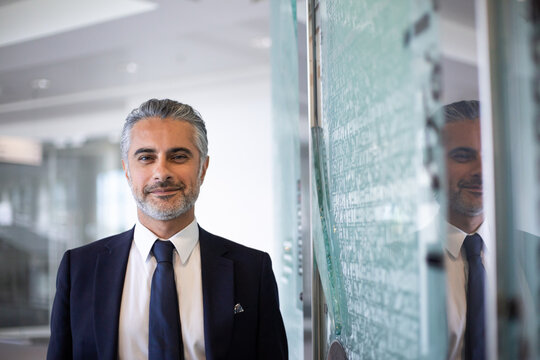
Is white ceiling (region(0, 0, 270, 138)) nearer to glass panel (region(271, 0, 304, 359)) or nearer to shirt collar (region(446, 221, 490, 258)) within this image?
glass panel (region(271, 0, 304, 359))

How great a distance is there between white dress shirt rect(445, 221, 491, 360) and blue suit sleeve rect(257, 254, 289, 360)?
605 mm

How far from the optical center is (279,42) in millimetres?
2334

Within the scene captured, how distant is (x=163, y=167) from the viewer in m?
1.43

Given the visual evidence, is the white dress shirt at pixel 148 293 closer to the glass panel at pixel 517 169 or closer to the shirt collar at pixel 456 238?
the shirt collar at pixel 456 238

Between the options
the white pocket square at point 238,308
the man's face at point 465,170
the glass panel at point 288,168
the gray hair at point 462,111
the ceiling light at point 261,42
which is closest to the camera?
the man's face at point 465,170

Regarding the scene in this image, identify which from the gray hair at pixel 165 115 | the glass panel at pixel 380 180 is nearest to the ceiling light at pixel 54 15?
the gray hair at pixel 165 115

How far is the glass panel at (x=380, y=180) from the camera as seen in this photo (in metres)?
0.70

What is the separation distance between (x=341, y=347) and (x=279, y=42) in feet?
4.70

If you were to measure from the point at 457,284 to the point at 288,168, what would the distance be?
46.7 inches

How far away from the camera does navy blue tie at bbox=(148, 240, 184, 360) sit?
1.35 m

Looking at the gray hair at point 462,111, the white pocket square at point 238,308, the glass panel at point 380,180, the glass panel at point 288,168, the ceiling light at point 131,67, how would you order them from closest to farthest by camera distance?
the glass panel at point 380,180 < the gray hair at point 462,111 < the white pocket square at point 238,308 < the glass panel at point 288,168 < the ceiling light at point 131,67

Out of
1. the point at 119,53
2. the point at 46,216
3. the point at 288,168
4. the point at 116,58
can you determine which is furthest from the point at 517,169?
the point at 46,216

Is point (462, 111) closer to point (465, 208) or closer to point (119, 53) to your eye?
point (465, 208)

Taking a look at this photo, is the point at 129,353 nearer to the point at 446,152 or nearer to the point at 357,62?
the point at 357,62
